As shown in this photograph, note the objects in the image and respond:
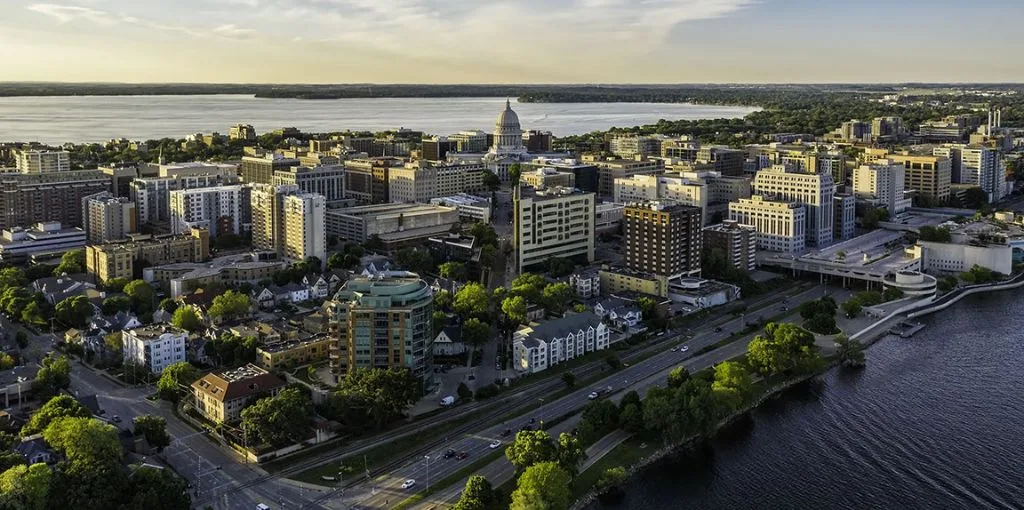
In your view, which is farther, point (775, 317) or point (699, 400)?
point (775, 317)

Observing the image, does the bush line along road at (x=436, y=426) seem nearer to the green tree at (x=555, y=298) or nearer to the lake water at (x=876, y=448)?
the green tree at (x=555, y=298)

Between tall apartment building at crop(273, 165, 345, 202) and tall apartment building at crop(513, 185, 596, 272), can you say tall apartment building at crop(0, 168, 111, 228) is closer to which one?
tall apartment building at crop(273, 165, 345, 202)

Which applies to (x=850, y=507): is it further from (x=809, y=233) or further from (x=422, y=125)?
(x=422, y=125)

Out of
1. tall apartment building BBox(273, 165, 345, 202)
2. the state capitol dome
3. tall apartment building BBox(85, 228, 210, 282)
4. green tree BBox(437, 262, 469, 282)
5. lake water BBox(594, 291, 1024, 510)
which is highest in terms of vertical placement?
the state capitol dome

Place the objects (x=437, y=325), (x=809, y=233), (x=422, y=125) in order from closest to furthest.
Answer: (x=437, y=325) → (x=809, y=233) → (x=422, y=125)

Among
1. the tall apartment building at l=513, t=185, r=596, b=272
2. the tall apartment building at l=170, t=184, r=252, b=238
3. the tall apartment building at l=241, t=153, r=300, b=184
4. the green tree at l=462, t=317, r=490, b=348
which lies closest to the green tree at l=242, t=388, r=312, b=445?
the green tree at l=462, t=317, r=490, b=348

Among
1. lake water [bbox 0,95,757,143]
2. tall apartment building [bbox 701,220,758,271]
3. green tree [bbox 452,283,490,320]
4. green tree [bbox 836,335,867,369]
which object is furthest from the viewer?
lake water [bbox 0,95,757,143]

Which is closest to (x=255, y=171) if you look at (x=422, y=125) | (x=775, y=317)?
(x=775, y=317)
